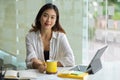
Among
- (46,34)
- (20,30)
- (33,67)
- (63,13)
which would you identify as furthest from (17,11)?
(33,67)

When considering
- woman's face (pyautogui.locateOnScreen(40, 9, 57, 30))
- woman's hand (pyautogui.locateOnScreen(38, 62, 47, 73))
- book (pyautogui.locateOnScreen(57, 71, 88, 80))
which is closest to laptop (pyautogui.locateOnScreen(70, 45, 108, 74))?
book (pyautogui.locateOnScreen(57, 71, 88, 80))

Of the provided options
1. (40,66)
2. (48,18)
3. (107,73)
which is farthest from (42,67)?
(48,18)

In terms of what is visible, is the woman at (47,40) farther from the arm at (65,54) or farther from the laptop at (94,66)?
the laptop at (94,66)

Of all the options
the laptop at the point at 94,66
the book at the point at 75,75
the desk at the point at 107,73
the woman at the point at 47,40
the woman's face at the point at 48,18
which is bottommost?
the desk at the point at 107,73

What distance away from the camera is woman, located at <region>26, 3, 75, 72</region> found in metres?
2.62

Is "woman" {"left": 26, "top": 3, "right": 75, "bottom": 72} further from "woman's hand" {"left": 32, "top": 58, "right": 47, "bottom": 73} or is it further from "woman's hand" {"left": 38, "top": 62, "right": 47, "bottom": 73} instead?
"woman's hand" {"left": 38, "top": 62, "right": 47, "bottom": 73}

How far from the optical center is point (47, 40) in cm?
273

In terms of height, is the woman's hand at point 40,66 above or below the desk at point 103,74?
above

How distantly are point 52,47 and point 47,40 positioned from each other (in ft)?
0.34

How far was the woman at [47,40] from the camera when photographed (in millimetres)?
2619

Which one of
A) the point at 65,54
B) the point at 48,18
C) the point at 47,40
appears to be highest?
the point at 48,18

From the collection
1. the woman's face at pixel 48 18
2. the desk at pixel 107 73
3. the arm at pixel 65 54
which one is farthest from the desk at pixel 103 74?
the woman's face at pixel 48 18

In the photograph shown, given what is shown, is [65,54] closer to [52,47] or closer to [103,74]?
[52,47]

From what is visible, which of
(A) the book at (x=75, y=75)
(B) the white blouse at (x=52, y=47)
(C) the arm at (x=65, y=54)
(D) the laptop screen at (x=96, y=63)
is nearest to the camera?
(A) the book at (x=75, y=75)
